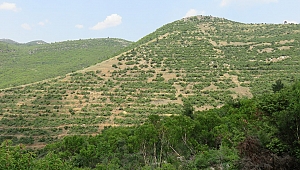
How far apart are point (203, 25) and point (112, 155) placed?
208 feet

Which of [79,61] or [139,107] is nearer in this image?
[139,107]

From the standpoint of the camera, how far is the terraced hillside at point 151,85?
110 feet

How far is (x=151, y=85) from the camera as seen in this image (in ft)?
138

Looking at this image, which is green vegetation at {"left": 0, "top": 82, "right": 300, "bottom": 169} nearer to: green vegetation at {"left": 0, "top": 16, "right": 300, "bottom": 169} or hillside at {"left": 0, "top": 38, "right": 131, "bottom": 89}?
green vegetation at {"left": 0, "top": 16, "right": 300, "bottom": 169}

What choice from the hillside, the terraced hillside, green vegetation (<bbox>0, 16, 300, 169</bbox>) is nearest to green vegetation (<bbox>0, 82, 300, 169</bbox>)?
green vegetation (<bbox>0, 16, 300, 169</bbox>)

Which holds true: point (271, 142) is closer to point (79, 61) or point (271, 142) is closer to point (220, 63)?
point (220, 63)

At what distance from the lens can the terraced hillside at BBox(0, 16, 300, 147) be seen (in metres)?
33.5

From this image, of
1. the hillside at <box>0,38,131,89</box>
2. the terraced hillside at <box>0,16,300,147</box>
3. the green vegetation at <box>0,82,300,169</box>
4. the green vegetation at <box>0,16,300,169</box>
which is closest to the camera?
the green vegetation at <box>0,82,300,169</box>

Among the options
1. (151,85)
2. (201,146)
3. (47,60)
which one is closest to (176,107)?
(151,85)

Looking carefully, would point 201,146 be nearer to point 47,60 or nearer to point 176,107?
point 176,107

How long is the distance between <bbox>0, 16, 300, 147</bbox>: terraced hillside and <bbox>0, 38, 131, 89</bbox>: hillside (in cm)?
1541

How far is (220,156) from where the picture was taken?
12.4 meters

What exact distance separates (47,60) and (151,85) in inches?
1882

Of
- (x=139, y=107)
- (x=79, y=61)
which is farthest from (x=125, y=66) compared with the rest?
(x=79, y=61)
